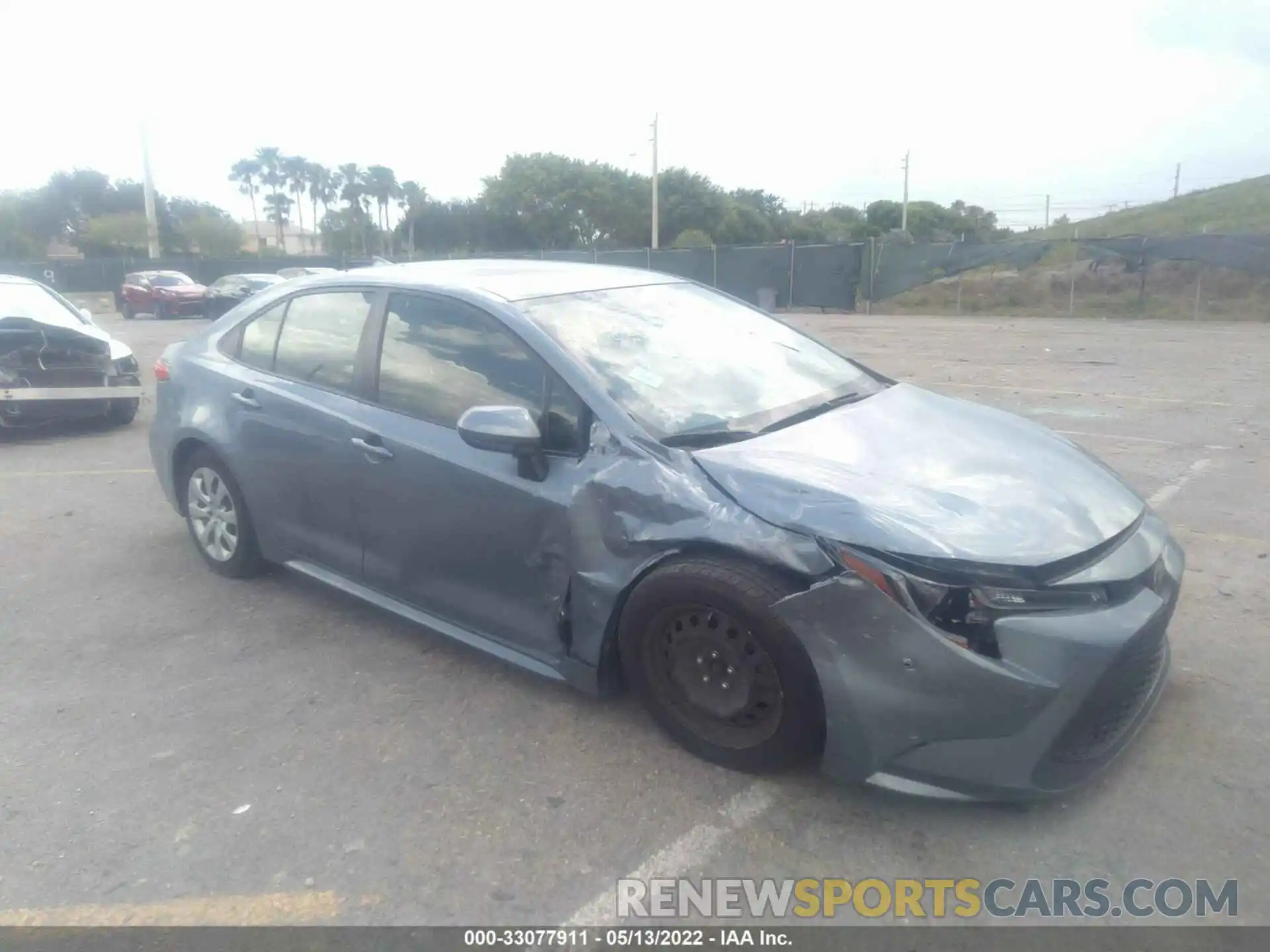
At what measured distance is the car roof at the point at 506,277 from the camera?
13.7 feet

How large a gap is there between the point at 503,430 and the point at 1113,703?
206cm

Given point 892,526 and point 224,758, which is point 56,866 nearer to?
point 224,758

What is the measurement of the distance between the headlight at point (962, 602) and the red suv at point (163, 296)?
3237 centimetres

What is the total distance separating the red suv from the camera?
31.3 m

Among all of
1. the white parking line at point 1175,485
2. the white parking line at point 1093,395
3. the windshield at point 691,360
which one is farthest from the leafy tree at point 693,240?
the windshield at point 691,360

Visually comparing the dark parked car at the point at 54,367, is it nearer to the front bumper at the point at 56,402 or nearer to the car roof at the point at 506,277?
the front bumper at the point at 56,402

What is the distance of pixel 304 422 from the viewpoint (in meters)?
4.43

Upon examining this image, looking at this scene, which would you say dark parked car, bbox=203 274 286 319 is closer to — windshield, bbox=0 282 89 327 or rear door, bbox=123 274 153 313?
rear door, bbox=123 274 153 313

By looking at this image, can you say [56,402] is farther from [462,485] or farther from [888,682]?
[888,682]

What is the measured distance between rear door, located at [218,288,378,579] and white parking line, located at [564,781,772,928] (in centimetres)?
198

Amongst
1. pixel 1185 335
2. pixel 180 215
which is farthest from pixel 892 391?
pixel 180 215

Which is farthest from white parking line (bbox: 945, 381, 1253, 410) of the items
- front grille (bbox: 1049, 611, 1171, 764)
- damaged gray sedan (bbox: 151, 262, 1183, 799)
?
front grille (bbox: 1049, 611, 1171, 764)

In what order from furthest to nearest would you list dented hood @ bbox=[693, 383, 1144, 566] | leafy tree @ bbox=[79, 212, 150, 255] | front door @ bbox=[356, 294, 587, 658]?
leafy tree @ bbox=[79, 212, 150, 255], front door @ bbox=[356, 294, 587, 658], dented hood @ bbox=[693, 383, 1144, 566]

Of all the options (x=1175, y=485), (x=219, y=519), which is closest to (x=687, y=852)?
(x=219, y=519)
